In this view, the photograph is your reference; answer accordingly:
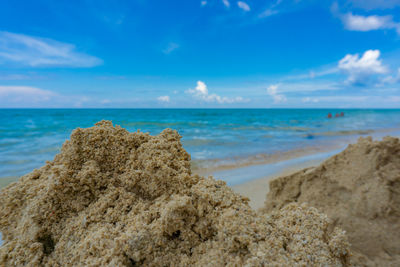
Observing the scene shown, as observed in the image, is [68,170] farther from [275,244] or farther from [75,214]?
[275,244]

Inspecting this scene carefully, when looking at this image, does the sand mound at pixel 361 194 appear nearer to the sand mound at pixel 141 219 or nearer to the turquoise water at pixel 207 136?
the sand mound at pixel 141 219

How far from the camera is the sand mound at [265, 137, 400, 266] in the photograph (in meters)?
2.23

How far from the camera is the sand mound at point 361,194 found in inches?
87.9

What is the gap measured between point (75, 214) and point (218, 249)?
90 cm

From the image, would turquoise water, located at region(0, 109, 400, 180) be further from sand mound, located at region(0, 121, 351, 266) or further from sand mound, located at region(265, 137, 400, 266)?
sand mound, located at region(0, 121, 351, 266)

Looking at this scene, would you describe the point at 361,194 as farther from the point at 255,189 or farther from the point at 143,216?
the point at 255,189

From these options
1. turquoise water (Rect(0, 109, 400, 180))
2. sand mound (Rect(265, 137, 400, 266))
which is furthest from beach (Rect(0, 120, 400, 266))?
turquoise water (Rect(0, 109, 400, 180))

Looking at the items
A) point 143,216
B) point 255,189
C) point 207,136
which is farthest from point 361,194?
point 207,136

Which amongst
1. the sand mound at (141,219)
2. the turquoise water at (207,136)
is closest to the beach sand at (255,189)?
the turquoise water at (207,136)

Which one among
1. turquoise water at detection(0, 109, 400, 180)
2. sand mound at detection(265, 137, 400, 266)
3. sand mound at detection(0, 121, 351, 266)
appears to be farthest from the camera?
turquoise water at detection(0, 109, 400, 180)

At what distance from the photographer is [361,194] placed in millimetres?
2578

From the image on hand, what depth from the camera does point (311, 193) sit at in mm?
2998

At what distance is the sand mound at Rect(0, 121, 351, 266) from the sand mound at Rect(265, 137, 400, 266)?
1308mm

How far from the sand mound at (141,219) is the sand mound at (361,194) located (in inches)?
51.5
